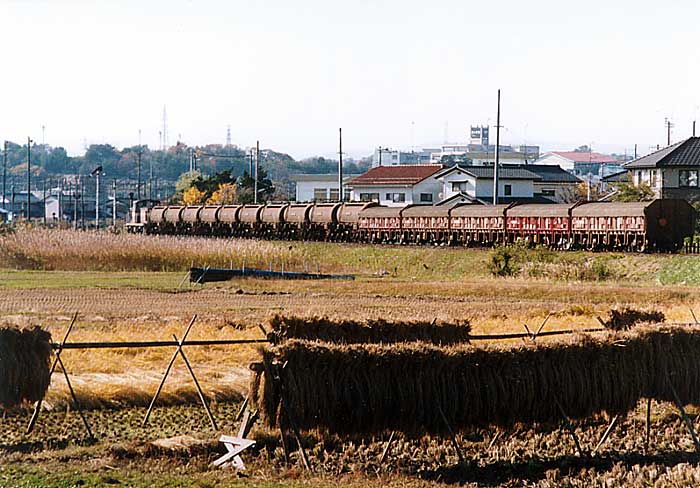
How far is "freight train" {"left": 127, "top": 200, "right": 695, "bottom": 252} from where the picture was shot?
159 feet

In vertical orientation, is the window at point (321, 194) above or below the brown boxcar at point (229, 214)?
above

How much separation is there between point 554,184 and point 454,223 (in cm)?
3843

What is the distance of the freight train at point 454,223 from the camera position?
48406 millimetres

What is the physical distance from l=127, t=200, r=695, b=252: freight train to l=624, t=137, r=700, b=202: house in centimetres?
1542

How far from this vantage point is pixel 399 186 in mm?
88375

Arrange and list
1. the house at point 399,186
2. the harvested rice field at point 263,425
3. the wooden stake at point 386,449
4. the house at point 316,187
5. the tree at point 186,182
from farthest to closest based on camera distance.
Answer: the tree at point 186,182, the house at point 316,187, the house at point 399,186, the wooden stake at point 386,449, the harvested rice field at point 263,425

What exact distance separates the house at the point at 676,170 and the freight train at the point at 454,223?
50.6 ft

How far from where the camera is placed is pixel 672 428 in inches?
736

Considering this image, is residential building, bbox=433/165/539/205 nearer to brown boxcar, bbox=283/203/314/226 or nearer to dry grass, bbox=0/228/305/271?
brown boxcar, bbox=283/203/314/226

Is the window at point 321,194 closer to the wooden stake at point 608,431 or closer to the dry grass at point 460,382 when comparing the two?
the dry grass at point 460,382

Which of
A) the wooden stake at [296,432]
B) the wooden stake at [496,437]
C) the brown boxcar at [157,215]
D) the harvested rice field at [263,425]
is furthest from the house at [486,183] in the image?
the wooden stake at [296,432]

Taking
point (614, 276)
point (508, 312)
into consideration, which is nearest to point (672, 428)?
point (508, 312)

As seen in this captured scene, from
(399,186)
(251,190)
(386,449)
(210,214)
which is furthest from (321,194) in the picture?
(386,449)

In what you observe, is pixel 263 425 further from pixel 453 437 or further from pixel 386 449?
pixel 453 437
